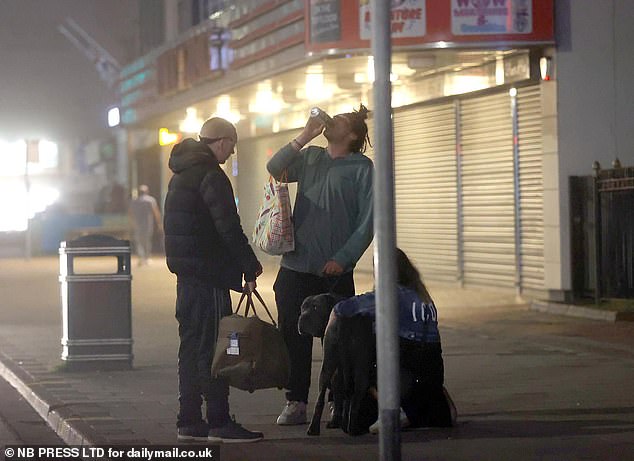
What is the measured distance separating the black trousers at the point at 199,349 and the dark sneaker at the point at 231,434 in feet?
0.12

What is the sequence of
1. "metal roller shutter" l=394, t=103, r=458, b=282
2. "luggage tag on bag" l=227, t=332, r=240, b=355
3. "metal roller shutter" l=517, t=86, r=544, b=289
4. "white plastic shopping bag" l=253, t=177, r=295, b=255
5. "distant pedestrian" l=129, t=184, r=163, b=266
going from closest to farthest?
"luggage tag on bag" l=227, t=332, r=240, b=355 → "white plastic shopping bag" l=253, t=177, r=295, b=255 → "metal roller shutter" l=517, t=86, r=544, b=289 → "metal roller shutter" l=394, t=103, r=458, b=282 → "distant pedestrian" l=129, t=184, r=163, b=266

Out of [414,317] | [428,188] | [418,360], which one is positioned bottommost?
[418,360]

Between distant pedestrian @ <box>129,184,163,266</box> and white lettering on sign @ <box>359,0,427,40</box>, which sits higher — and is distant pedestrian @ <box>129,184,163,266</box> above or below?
below

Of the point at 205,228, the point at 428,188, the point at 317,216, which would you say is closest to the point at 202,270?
the point at 205,228

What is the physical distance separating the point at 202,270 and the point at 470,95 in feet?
40.4

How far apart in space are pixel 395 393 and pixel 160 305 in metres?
12.9

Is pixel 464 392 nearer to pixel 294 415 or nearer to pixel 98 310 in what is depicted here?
pixel 294 415

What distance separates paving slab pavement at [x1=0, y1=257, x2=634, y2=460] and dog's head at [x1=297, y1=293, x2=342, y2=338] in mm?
633

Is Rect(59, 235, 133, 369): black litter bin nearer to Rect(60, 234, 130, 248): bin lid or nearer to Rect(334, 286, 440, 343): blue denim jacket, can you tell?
Rect(60, 234, 130, 248): bin lid

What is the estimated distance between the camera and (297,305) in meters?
8.82

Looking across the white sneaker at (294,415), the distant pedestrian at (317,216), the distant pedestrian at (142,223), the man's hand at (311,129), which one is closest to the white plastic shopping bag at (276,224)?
the distant pedestrian at (317,216)

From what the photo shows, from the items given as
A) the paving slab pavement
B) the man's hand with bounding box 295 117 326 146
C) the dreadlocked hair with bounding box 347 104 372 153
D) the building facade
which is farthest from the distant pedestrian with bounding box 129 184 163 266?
the man's hand with bounding box 295 117 326 146

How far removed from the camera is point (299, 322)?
859 cm

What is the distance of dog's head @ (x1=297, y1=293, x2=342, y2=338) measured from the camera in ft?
27.9
